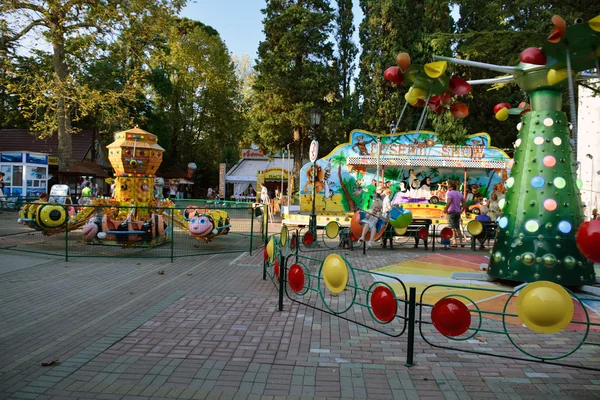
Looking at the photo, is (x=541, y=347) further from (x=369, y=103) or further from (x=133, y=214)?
(x=369, y=103)

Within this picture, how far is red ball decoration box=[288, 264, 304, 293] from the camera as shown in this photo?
5773 mm

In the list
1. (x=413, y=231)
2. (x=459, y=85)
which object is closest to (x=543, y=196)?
(x=459, y=85)

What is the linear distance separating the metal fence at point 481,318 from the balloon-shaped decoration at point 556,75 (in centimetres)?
310

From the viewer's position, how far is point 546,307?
363 centimetres

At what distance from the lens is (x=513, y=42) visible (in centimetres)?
978

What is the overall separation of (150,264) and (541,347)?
7.51m

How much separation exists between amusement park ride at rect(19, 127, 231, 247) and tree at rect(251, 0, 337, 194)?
13515 millimetres

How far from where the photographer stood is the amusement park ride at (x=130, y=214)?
37.1ft

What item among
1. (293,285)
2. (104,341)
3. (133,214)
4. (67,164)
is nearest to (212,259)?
(133,214)

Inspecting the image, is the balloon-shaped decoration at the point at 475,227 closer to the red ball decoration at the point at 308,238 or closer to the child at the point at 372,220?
the child at the point at 372,220

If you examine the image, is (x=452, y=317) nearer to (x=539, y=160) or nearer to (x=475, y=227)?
(x=539, y=160)

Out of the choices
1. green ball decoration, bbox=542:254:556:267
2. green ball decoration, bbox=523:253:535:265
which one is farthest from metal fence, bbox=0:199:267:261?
green ball decoration, bbox=542:254:556:267

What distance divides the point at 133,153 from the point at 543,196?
403 inches

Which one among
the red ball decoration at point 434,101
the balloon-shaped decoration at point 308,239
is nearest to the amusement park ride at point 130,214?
the balloon-shaped decoration at point 308,239
